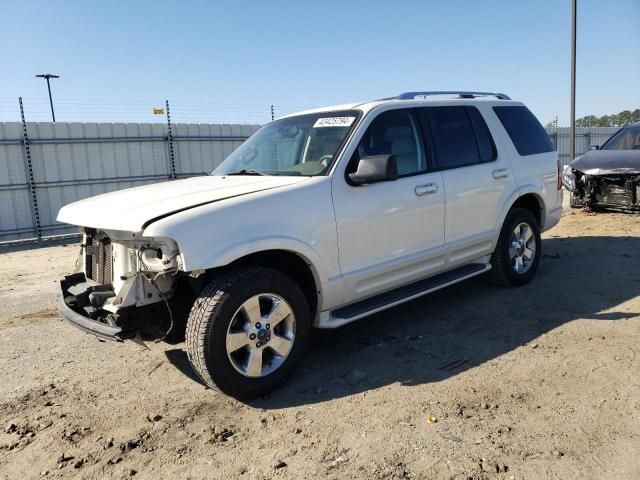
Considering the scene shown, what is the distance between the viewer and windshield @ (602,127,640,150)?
31.4 feet

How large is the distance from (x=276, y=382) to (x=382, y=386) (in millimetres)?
716

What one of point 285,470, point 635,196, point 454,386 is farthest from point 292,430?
point 635,196

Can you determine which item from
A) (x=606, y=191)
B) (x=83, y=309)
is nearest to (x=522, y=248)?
(x=83, y=309)

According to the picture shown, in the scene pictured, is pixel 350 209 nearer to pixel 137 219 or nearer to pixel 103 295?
pixel 137 219

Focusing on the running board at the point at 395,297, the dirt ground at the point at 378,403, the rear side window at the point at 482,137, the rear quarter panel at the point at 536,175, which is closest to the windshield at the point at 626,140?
the rear quarter panel at the point at 536,175

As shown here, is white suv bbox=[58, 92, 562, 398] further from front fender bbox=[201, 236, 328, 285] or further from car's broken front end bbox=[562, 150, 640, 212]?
car's broken front end bbox=[562, 150, 640, 212]

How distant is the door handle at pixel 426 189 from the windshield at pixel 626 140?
22.8 feet

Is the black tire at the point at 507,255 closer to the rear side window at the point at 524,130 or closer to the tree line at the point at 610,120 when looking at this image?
the rear side window at the point at 524,130

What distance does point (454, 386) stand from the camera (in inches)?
138

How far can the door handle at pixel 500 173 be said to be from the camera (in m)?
5.11

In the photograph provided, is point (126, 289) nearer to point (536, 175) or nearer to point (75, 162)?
point (536, 175)

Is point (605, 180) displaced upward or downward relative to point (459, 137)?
downward

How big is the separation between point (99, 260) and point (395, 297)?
225 cm

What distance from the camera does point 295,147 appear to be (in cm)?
440
